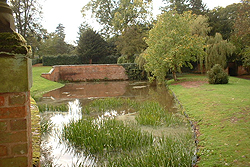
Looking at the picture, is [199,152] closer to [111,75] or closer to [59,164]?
[59,164]

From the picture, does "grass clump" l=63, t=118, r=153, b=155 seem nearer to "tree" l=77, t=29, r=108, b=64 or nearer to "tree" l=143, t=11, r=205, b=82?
"tree" l=143, t=11, r=205, b=82

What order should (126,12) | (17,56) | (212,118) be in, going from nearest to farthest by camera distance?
(17,56) → (212,118) → (126,12)

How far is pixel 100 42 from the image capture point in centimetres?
3297

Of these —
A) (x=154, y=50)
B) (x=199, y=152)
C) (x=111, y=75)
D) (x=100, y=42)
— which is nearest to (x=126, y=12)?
(x=100, y=42)

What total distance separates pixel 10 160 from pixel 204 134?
4.03 m

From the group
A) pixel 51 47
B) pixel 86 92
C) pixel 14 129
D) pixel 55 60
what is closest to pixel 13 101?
pixel 14 129

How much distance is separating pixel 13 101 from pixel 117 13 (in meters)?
30.1

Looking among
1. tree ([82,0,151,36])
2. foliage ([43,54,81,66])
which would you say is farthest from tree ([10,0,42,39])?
tree ([82,0,151,36])

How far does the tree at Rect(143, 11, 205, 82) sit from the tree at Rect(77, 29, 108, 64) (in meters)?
16.8

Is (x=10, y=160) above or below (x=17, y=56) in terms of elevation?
below

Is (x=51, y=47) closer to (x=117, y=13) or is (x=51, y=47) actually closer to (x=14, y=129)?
(x=117, y=13)

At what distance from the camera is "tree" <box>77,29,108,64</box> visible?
31984 millimetres

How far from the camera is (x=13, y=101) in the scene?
5.65 feet

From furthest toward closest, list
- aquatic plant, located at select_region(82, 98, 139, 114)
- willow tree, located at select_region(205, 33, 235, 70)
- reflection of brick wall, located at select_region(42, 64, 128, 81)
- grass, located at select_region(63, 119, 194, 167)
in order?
reflection of brick wall, located at select_region(42, 64, 128, 81), willow tree, located at select_region(205, 33, 235, 70), aquatic plant, located at select_region(82, 98, 139, 114), grass, located at select_region(63, 119, 194, 167)
